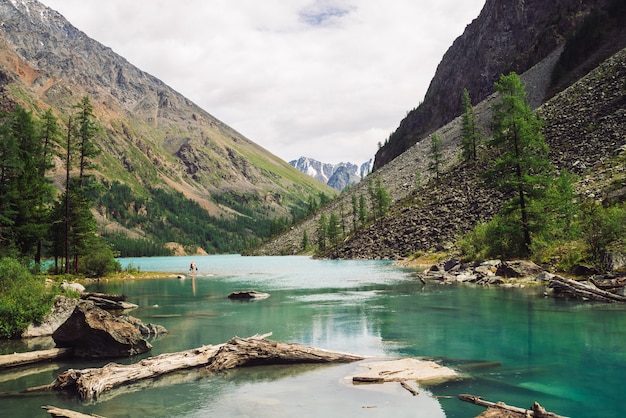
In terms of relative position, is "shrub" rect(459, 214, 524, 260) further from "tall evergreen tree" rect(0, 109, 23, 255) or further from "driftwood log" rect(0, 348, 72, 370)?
"tall evergreen tree" rect(0, 109, 23, 255)

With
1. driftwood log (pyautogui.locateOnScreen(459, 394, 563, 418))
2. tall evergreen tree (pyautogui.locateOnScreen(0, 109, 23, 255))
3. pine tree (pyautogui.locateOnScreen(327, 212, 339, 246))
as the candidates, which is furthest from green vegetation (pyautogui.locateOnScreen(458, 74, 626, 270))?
pine tree (pyautogui.locateOnScreen(327, 212, 339, 246))

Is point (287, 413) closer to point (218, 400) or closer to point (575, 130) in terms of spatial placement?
point (218, 400)

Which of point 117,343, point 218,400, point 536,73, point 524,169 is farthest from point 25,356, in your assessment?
point 536,73

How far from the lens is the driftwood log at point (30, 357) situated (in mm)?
21156

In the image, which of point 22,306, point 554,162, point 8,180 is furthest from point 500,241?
point 8,180

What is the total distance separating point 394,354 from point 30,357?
1735 centimetres

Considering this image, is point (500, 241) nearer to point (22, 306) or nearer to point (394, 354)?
point (394, 354)

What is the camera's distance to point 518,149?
55.6m

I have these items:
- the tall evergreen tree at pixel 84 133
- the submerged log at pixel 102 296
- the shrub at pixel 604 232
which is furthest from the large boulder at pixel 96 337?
the tall evergreen tree at pixel 84 133

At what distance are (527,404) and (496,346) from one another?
8889 mm

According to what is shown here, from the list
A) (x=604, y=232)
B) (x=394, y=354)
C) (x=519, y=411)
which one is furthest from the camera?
(x=604, y=232)

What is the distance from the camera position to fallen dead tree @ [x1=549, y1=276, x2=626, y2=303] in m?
33.7

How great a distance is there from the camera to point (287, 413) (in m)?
14.2

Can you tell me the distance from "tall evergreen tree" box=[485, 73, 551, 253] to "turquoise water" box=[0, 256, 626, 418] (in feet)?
58.7
